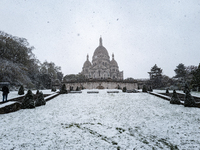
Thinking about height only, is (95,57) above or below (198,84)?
above

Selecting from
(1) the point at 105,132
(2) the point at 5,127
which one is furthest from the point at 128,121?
(2) the point at 5,127

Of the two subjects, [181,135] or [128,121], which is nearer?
[181,135]

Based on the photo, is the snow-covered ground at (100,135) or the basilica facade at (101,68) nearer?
the snow-covered ground at (100,135)

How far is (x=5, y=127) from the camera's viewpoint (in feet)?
15.1

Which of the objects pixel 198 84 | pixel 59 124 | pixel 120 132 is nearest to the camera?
pixel 120 132

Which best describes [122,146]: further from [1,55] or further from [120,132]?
[1,55]

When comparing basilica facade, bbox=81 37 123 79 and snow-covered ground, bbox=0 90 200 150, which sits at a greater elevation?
basilica facade, bbox=81 37 123 79

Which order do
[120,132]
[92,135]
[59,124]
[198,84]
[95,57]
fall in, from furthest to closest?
[95,57]
[198,84]
[59,124]
[120,132]
[92,135]

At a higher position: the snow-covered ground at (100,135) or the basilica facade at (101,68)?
the basilica facade at (101,68)

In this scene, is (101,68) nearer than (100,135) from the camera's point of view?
No

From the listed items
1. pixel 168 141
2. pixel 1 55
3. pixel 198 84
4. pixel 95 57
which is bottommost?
pixel 168 141

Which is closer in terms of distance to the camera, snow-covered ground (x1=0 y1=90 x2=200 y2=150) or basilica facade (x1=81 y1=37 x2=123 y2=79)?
snow-covered ground (x1=0 y1=90 x2=200 y2=150)

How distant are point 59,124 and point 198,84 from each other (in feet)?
71.3

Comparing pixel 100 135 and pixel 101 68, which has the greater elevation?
pixel 101 68
